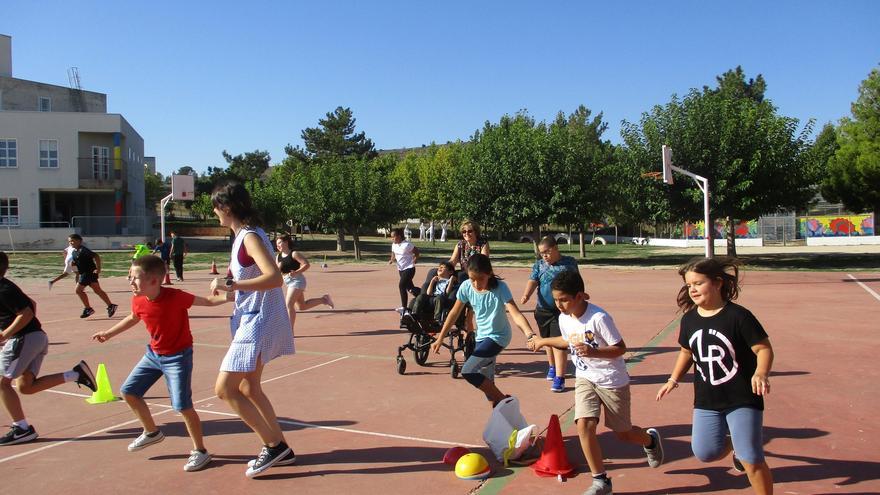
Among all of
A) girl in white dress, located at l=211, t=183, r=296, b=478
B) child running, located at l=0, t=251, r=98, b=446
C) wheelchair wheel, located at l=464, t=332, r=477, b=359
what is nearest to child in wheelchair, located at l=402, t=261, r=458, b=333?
wheelchair wheel, located at l=464, t=332, r=477, b=359

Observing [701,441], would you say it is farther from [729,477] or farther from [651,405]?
[651,405]

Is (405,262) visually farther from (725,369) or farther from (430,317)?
(725,369)

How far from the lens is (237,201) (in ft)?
15.5

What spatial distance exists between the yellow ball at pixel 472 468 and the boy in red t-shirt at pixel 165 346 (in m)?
1.84

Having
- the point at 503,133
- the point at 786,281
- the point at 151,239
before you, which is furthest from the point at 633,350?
the point at 151,239

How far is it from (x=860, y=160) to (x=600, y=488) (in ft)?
125

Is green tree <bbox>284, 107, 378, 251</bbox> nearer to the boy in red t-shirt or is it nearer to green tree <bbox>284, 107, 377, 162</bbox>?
green tree <bbox>284, 107, 377, 162</bbox>

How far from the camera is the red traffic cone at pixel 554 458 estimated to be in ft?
15.6

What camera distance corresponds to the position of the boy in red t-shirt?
4.93 metres

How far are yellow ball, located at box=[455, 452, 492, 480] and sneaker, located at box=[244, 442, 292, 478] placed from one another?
4.06 feet

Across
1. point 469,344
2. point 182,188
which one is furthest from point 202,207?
point 469,344

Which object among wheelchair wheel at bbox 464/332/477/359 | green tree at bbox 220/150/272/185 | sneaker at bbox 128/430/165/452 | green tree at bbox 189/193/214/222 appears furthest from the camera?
green tree at bbox 220/150/272/185

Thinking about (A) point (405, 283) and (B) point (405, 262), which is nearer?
(A) point (405, 283)

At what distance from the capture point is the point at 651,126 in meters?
31.5
